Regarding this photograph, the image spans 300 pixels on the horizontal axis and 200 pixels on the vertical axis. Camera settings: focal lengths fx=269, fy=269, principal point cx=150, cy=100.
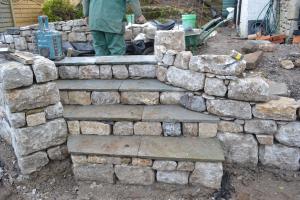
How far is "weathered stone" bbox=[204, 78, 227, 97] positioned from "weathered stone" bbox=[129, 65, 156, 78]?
802 mm

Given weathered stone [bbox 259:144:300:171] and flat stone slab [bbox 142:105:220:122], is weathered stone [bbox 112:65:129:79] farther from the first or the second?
weathered stone [bbox 259:144:300:171]

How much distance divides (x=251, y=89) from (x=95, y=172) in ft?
5.71

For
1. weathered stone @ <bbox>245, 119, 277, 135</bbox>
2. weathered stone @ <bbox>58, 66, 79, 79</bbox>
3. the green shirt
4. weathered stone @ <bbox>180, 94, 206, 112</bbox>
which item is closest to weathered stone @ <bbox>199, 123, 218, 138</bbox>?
weathered stone @ <bbox>180, 94, 206, 112</bbox>

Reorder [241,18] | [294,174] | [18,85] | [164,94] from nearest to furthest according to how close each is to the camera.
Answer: [18,85]
[294,174]
[164,94]
[241,18]

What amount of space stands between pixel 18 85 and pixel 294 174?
2827mm

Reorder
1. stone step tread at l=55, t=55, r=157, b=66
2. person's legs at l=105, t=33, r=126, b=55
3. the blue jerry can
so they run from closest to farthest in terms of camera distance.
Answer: stone step tread at l=55, t=55, r=157, b=66, the blue jerry can, person's legs at l=105, t=33, r=126, b=55

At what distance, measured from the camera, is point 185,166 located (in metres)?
2.54

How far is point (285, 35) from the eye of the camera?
6.01 meters

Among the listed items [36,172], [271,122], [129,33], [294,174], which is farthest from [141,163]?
[129,33]

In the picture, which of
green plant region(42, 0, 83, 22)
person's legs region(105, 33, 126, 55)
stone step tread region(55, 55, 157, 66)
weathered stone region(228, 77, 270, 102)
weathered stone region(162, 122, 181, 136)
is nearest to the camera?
weathered stone region(228, 77, 270, 102)

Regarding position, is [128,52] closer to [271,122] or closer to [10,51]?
[10,51]

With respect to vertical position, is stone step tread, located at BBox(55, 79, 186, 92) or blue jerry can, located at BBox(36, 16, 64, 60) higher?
blue jerry can, located at BBox(36, 16, 64, 60)

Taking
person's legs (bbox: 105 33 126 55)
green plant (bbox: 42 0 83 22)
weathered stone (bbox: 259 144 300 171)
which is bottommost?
weathered stone (bbox: 259 144 300 171)

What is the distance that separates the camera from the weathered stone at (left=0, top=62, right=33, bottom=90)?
8.06 feet
